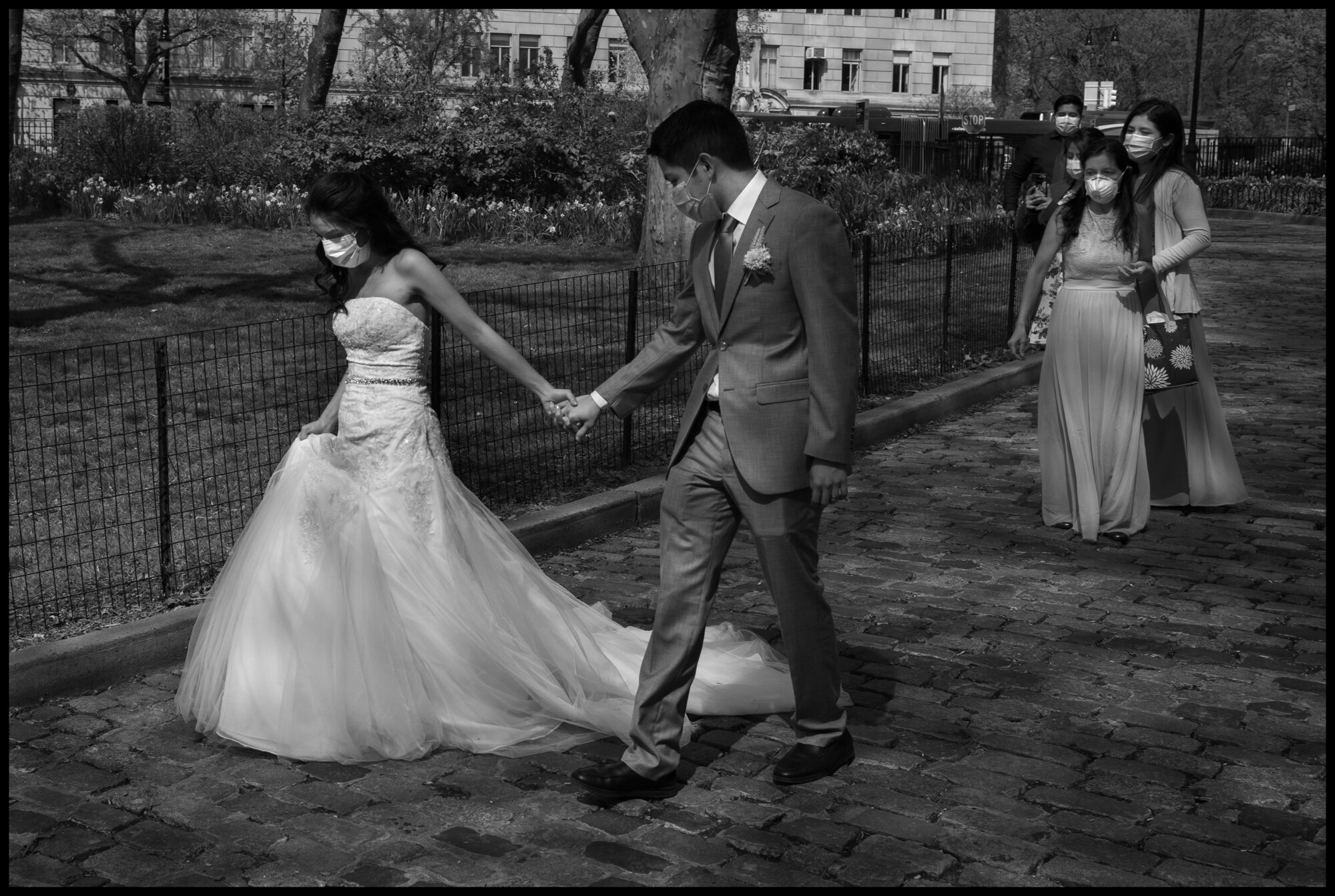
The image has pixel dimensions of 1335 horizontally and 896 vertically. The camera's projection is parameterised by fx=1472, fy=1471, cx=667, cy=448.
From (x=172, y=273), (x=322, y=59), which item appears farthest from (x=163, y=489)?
(x=322, y=59)

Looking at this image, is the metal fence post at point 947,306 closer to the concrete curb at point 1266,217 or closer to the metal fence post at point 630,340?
the metal fence post at point 630,340

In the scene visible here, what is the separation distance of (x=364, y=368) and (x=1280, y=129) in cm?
7463

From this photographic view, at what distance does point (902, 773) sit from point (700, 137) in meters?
2.21

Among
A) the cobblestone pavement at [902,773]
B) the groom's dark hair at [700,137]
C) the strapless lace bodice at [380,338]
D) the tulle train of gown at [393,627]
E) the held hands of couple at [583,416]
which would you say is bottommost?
the cobblestone pavement at [902,773]

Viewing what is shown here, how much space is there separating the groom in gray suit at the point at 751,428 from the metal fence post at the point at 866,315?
667 cm

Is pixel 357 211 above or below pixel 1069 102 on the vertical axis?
below

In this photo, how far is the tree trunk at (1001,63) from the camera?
76.4 meters

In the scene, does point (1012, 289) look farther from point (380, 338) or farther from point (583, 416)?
point (583, 416)

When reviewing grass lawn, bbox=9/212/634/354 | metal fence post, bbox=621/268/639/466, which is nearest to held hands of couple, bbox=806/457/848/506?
metal fence post, bbox=621/268/639/466

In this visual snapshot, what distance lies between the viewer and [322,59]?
96.1ft

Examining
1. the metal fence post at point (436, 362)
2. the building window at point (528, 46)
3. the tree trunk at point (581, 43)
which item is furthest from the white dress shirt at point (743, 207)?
the building window at point (528, 46)

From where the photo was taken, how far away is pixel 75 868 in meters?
4.24

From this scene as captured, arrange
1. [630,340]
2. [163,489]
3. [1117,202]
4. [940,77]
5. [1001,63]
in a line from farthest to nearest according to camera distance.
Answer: [1001,63] < [940,77] < [630,340] < [1117,202] < [163,489]

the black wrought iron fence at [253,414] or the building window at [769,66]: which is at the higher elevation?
the building window at [769,66]
